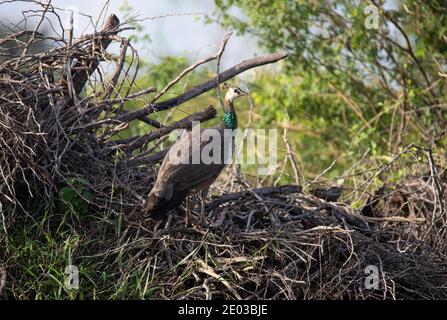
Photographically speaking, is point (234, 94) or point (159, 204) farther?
point (234, 94)

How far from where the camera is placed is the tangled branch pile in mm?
5922

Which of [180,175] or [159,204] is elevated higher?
[180,175]

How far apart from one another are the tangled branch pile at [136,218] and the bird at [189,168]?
204 millimetres

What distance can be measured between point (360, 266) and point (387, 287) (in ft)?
0.82

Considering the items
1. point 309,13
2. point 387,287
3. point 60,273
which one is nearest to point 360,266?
point 387,287

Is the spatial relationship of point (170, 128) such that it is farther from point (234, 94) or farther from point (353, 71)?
point (353, 71)

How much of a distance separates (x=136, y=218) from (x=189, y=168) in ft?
1.78

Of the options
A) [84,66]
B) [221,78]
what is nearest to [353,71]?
[221,78]

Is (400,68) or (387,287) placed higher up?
(400,68)

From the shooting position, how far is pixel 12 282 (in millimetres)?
5812

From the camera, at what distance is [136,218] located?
20.5ft

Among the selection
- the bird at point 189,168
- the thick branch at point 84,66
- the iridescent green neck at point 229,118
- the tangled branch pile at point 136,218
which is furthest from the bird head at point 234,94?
the thick branch at point 84,66

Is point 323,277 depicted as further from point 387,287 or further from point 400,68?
point 400,68

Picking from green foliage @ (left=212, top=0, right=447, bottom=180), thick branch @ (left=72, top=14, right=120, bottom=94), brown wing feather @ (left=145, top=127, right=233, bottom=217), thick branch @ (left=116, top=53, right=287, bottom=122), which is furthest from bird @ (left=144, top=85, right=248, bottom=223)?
green foliage @ (left=212, top=0, right=447, bottom=180)
